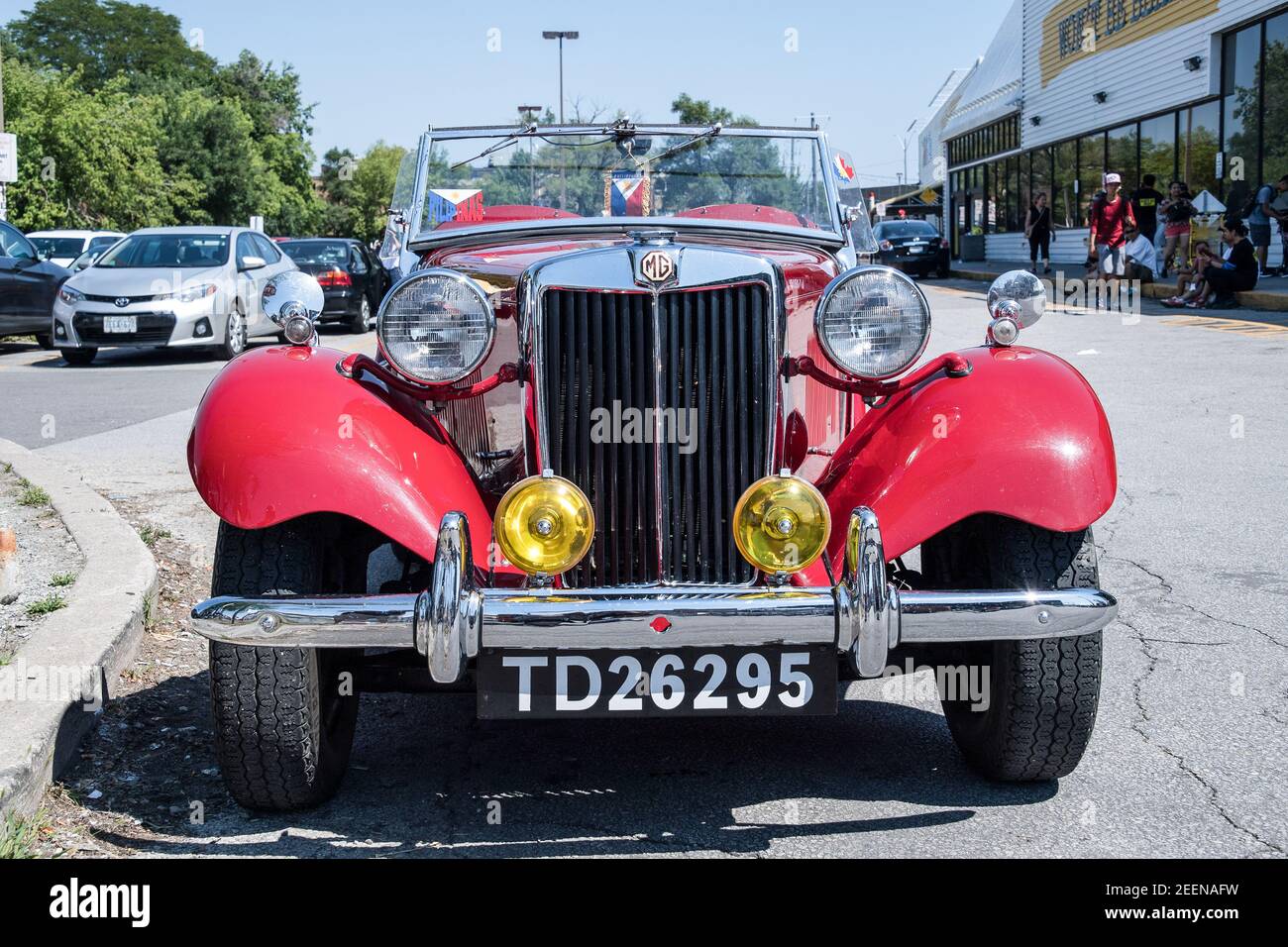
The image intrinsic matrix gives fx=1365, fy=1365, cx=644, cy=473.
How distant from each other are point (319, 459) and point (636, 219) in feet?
5.78

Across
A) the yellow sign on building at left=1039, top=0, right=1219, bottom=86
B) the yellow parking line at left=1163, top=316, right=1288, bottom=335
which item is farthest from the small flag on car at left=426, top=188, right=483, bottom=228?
the yellow sign on building at left=1039, top=0, right=1219, bottom=86

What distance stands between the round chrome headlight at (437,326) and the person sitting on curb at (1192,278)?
671 inches

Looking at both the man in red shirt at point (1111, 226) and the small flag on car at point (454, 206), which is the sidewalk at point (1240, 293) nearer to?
the man in red shirt at point (1111, 226)

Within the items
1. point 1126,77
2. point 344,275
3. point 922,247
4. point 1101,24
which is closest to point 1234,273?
point 344,275

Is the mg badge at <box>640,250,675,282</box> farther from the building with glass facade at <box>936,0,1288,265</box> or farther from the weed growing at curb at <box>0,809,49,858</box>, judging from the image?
the building with glass facade at <box>936,0,1288,265</box>

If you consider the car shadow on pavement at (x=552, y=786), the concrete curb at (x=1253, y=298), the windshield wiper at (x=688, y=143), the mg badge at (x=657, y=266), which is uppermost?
the windshield wiper at (x=688, y=143)

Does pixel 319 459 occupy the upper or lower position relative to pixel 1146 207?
→ lower

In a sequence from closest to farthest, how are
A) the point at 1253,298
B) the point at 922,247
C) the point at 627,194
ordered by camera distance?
the point at 627,194 < the point at 1253,298 < the point at 922,247

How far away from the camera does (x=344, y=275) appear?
19.7 metres

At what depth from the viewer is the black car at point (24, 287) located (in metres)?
16.1

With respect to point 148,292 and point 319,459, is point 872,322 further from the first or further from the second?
point 148,292

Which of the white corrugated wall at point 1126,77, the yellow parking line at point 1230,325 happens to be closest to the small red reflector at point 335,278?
the yellow parking line at point 1230,325
